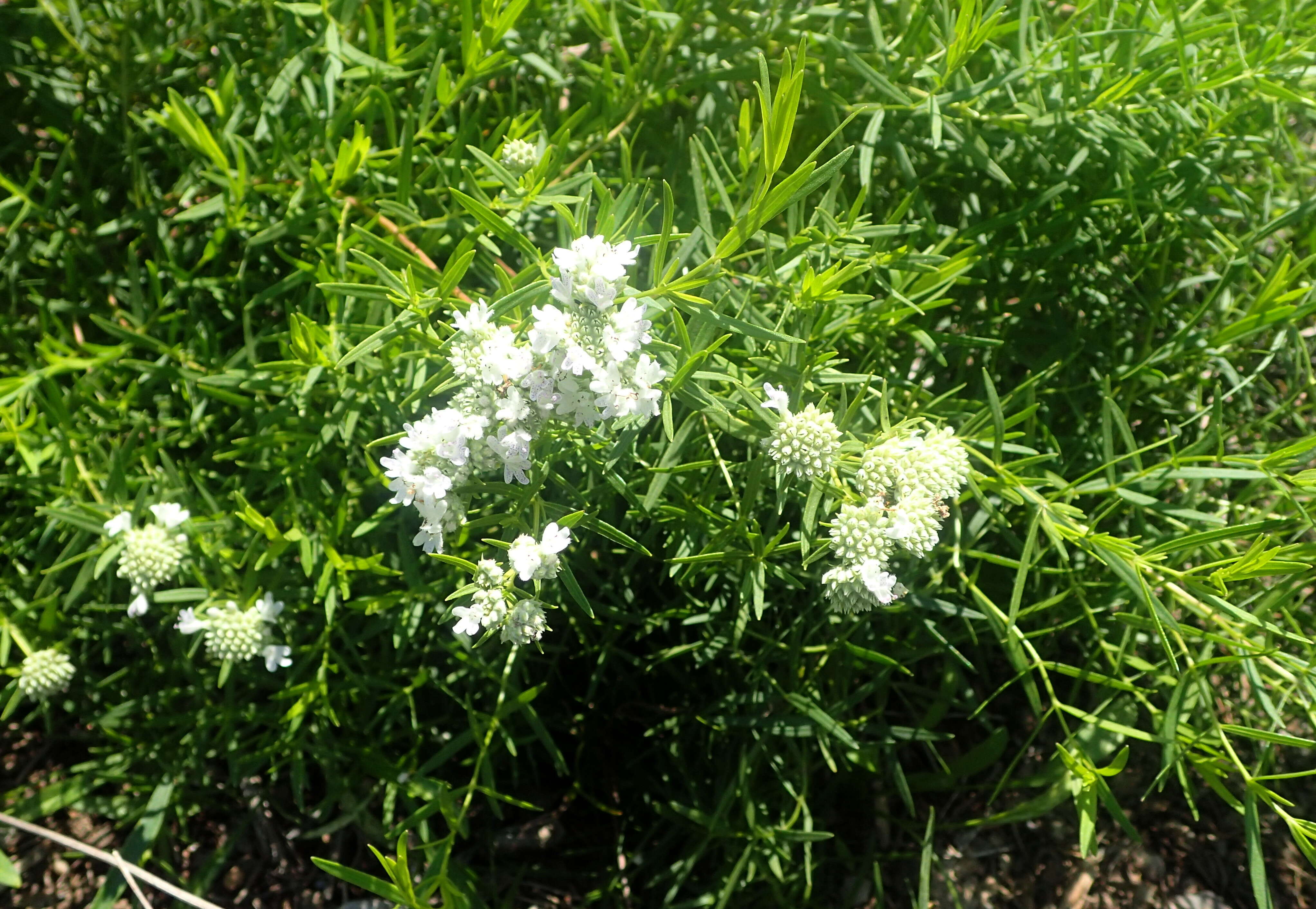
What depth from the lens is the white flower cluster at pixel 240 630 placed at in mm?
1711

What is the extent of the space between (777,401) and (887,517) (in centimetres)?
24

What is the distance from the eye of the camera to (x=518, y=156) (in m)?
1.51

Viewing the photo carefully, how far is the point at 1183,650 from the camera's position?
5.75ft

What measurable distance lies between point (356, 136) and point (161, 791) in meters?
1.63

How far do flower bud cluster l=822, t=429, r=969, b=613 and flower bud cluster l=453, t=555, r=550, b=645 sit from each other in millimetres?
397

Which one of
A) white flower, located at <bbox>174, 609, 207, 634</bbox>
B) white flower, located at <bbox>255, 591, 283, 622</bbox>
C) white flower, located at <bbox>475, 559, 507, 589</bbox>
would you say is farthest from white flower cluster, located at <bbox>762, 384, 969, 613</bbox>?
white flower, located at <bbox>174, 609, 207, 634</bbox>

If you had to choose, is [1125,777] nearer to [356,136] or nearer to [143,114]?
[356,136]

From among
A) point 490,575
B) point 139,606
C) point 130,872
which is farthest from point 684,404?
point 130,872

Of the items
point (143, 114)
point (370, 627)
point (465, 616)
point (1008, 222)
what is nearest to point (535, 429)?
point (465, 616)

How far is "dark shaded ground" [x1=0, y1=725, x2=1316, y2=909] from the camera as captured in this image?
2.43 m

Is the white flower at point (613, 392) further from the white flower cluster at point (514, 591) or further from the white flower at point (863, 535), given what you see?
the white flower at point (863, 535)

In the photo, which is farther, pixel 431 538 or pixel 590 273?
pixel 431 538

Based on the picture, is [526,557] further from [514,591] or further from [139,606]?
[139,606]

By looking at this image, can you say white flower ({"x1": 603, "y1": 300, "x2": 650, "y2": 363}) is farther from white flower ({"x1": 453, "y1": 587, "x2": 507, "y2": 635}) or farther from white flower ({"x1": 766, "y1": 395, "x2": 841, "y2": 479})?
white flower ({"x1": 453, "y1": 587, "x2": 507, "y2": 635})
